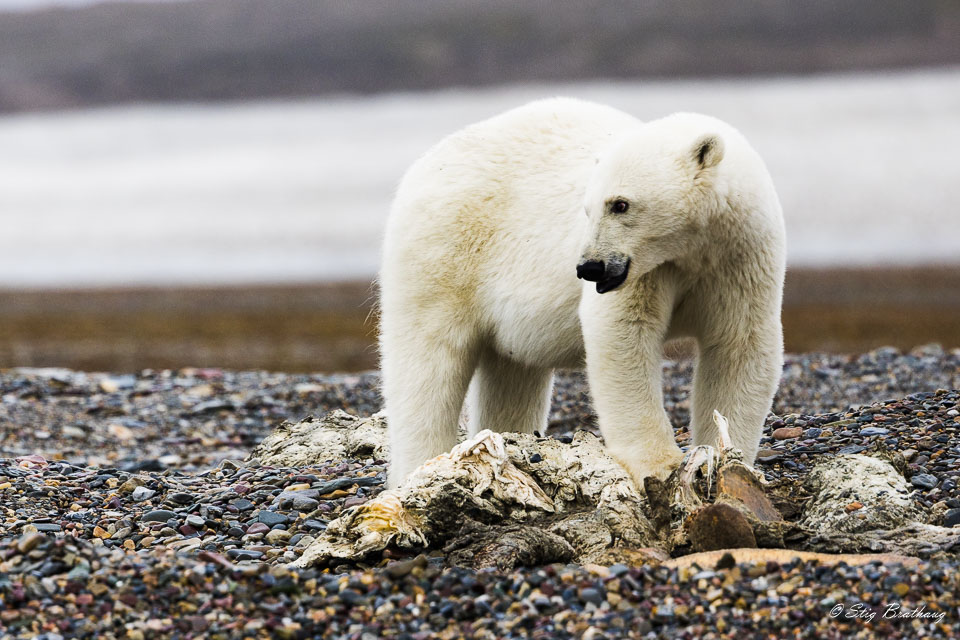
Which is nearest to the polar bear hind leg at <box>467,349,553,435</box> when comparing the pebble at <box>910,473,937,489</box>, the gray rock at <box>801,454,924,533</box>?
the gray rock at <box>801,454,924,533</box>

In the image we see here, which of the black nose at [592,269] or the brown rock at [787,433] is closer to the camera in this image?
the black nose at [592,269]

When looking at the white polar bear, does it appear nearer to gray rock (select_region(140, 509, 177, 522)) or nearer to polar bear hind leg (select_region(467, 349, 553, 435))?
polar bear hind leg (select_region(467, 349, 553, 435))

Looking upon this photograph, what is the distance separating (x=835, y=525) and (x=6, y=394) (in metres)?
10.2

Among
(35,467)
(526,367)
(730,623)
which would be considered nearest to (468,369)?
(526,367)

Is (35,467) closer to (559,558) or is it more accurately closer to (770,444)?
(559,558)

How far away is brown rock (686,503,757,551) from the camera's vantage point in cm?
485

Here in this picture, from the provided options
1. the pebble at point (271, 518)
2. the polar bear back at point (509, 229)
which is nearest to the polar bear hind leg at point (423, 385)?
the polar bear back at point (509, 229)

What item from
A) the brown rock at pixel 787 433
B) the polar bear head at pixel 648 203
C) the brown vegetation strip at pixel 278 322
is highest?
the polar bear head at pixel 648 203

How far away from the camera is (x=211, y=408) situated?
37.9 ft

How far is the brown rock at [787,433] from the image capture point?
296 inches

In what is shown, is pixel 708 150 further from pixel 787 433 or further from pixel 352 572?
pixel 787 433

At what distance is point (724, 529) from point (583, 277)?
1.34m

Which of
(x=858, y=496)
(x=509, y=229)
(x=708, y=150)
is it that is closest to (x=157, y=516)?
(x=509, y=229)

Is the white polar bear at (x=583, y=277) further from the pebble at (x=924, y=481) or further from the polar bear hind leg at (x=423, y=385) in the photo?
the pebble at (x=924, y=481)
